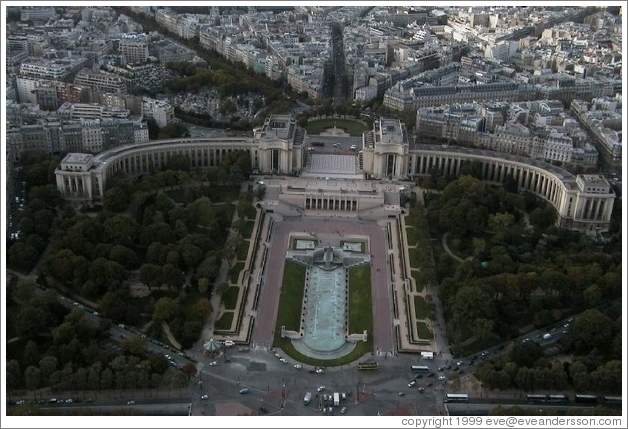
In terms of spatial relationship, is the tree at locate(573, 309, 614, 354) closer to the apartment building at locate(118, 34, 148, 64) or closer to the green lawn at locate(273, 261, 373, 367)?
the green lawn at locate(273, 261, 373, 367)

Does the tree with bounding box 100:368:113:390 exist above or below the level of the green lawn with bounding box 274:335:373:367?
above

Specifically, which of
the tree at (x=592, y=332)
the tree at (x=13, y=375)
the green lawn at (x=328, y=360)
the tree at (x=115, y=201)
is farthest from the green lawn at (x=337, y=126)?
the tree at (x=13, y=375)

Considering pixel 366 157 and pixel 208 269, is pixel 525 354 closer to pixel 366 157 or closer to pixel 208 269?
pixel 208 269

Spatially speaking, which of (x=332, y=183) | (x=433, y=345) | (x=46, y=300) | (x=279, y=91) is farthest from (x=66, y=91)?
(x=433, y=345)

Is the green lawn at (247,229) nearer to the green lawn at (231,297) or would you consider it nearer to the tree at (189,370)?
the green lawn at (231,297)

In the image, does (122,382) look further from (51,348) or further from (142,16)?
(142,16)

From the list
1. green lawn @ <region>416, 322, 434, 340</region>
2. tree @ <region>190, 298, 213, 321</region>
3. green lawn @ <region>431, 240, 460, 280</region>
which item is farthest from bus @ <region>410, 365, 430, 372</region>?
tree @ <region>190, 298, 213, 321</region>
